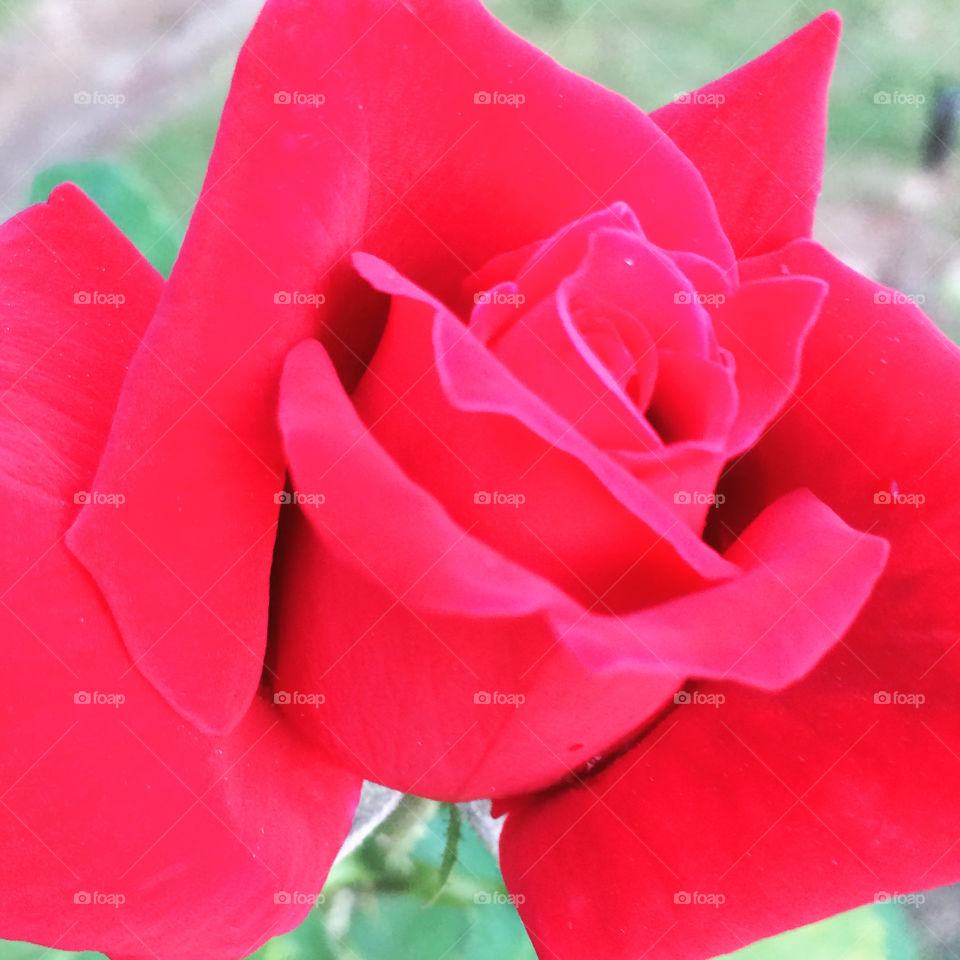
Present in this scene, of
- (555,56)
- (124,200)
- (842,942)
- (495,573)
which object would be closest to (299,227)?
(495,573)

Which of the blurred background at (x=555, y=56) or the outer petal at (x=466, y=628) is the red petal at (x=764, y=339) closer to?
the outer petal at (x=466, y=628)

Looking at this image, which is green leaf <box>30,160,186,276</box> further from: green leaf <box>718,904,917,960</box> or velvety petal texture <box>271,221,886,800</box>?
green leaf <box>718,904,917,960</box>

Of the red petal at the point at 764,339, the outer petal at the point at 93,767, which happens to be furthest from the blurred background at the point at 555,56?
the red petal at the point at 764,339

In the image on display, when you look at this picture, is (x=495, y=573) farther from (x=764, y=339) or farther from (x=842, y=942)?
(x=842, y=942)

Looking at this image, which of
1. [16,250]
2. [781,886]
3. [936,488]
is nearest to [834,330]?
[936,488]

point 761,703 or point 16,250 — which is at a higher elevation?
point 16,250

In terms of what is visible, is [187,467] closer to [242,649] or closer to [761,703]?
[242,649]
